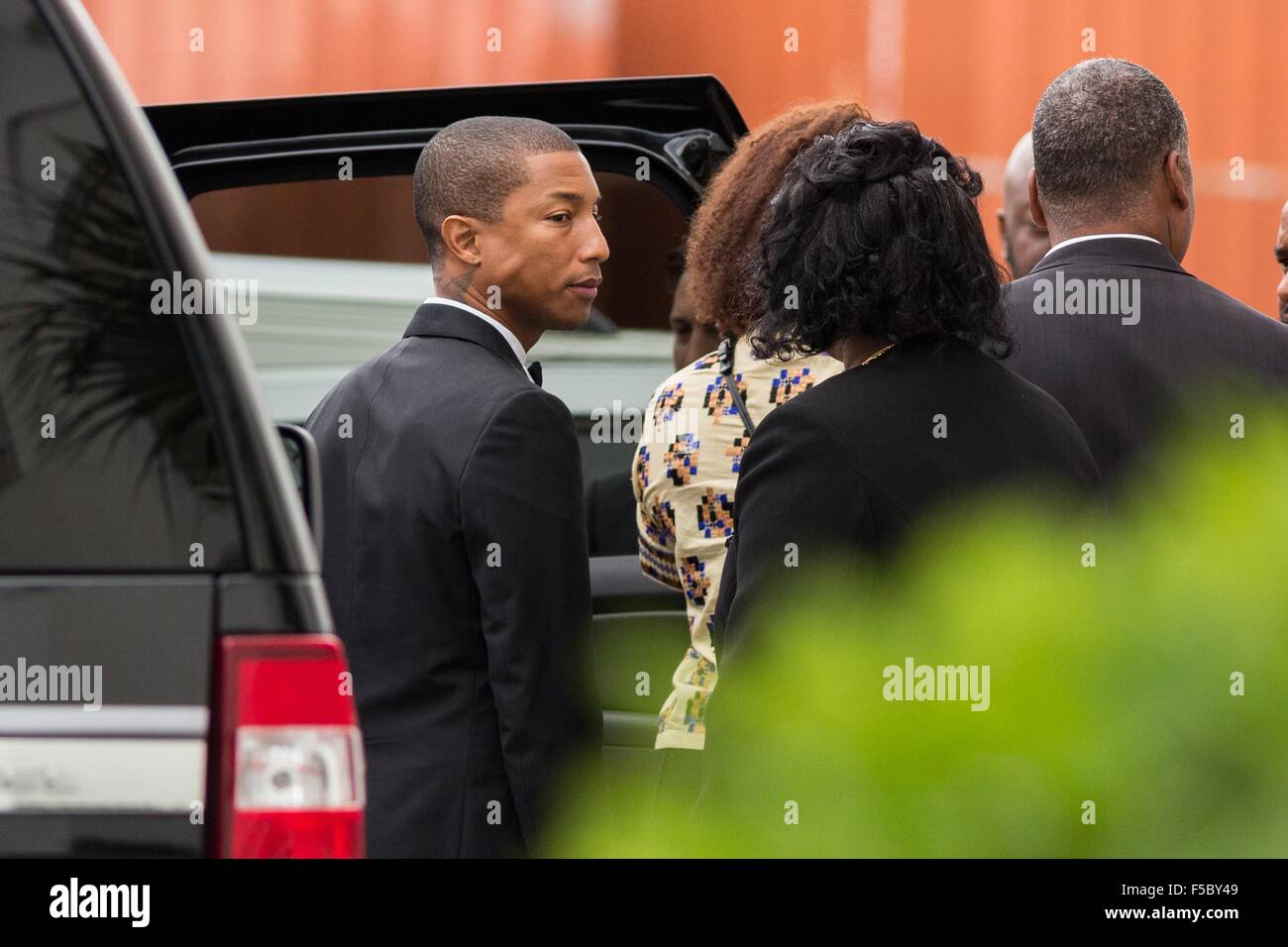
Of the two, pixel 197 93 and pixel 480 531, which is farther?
pixel 197 93

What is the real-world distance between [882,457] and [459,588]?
715 mm

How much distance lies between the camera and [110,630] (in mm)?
1413

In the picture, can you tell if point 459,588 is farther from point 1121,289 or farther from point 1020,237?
point 1020,237

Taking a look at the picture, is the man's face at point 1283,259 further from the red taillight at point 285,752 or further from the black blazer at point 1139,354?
the red taillight at point 285,752

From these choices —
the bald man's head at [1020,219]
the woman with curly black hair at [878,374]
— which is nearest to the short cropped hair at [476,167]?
the woman with curly black hair at [878,374]

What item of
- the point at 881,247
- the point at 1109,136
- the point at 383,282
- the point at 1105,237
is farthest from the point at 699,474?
the point at 383,282

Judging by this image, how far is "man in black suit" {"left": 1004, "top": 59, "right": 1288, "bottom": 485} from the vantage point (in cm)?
252

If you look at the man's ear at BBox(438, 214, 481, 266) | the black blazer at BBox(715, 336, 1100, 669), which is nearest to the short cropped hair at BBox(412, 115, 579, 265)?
the man's ear at BBox(438, 214, 481, 266)

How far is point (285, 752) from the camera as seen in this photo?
1484 millimetres

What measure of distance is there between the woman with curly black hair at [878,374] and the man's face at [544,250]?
508 millimetres

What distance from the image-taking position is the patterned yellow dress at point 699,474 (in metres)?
2.71
